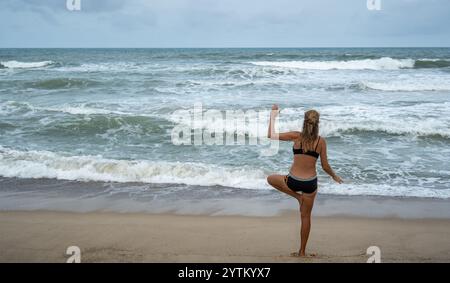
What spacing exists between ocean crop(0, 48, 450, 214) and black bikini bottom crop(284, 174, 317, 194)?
7.62 ft

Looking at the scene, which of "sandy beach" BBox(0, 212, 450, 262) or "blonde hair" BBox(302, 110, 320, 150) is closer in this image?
"blonde hair" BBox(302, 110, 320, 150)

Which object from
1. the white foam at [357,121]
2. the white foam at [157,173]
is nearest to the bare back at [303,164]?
the white foam at [157,173]

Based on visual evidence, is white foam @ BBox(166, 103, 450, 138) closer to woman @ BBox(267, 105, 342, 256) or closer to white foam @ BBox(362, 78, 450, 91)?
white foam @ BBox(362, 78, 450, 91)

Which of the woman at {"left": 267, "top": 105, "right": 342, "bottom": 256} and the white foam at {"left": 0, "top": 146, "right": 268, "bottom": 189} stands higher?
the woman at {"left": 267, "top": 105, "right": 342, "bottom": 256}

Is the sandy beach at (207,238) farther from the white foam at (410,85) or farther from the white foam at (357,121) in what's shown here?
the white foam at (410,85)

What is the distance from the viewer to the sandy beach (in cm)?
451

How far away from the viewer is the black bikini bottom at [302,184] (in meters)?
4.14

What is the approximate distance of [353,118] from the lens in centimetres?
1283

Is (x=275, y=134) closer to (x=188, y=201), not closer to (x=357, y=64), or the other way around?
(x=188, y=201)

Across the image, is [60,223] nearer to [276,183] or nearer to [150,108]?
[276,183]

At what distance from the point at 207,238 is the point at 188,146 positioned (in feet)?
17.4

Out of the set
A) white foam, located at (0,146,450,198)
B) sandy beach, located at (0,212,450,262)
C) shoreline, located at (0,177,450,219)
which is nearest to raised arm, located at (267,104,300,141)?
sandy beach, located at (0,212,450,262)

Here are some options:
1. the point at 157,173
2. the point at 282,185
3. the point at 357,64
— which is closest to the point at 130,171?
the point at 157,173
